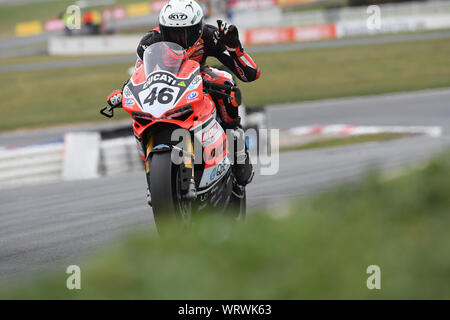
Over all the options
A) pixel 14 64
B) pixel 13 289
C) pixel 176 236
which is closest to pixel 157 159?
pixel 176 236

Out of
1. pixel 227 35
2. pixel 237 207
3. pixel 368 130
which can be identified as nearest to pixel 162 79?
pixel 227 35

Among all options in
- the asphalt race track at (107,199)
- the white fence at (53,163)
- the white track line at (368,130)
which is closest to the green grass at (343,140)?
the white track line at (368,130)

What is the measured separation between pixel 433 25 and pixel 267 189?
A: 95.4ft

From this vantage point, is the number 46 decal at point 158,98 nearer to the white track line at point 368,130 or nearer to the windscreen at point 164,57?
the windscreen at point 164,57

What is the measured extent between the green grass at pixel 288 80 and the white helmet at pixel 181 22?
570 inches

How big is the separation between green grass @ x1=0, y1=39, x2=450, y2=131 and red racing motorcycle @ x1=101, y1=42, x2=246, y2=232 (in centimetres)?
1457

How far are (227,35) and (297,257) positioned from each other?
2.96 m

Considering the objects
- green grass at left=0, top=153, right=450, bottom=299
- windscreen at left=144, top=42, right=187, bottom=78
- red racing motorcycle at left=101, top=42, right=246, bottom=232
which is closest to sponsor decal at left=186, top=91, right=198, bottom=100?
red racing motorcycle at left=101, top=42, right=246, bottom=232

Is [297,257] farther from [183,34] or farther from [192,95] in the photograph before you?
[183,34]

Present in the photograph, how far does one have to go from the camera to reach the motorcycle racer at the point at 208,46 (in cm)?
545

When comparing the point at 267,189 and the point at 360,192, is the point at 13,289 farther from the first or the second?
the point at 267,189

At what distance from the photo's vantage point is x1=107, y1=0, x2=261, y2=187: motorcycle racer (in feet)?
17.9

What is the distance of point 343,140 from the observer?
12883 millimetres

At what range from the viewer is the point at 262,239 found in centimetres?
328
